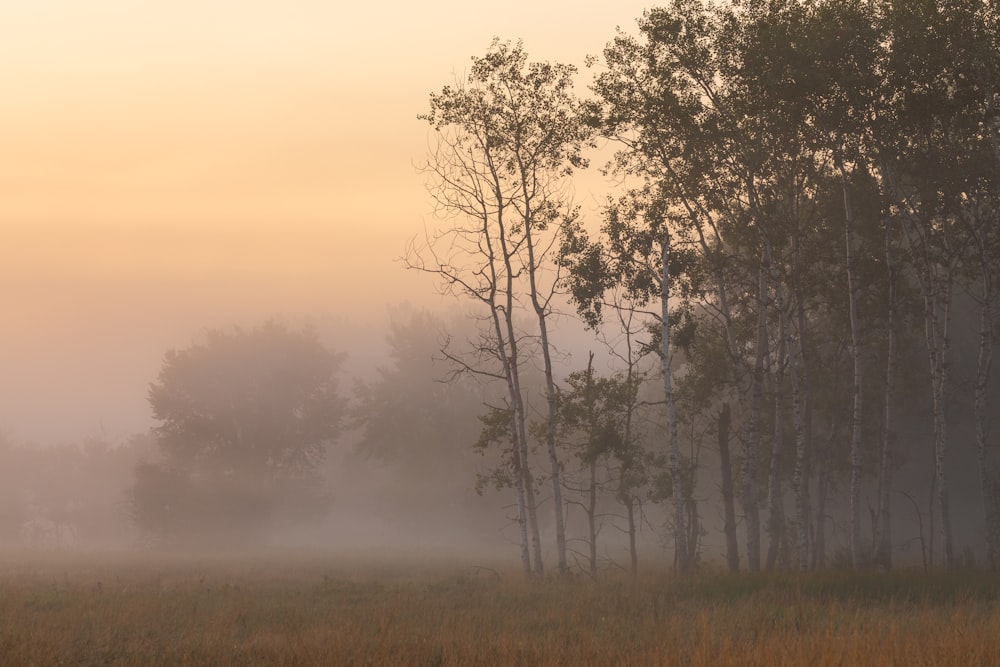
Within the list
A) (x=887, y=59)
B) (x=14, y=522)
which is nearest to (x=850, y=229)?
(x=887, y=59)

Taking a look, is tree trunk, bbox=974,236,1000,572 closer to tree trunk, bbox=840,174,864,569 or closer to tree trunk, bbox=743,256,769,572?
tree trunk, bbox=840,174,864,569

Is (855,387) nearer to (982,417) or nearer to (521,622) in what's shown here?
(982,417)

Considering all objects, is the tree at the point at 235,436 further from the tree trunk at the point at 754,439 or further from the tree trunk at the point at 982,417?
the tree trunk at the point at 982,417

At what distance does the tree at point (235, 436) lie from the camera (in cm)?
7356

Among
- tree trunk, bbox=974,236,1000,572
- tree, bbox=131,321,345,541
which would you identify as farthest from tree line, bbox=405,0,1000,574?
tree, bbox=131,321,345,541

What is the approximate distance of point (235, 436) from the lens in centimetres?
7781

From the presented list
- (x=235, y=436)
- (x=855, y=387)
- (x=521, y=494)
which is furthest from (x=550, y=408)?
(x=235, y=436)

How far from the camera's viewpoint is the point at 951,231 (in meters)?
32.6

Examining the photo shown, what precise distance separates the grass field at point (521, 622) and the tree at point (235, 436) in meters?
44.6

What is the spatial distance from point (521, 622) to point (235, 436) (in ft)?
208

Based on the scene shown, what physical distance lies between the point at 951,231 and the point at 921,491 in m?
28.4

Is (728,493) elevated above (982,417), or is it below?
below

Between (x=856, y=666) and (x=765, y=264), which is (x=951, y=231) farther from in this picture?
(x=856, y=666)

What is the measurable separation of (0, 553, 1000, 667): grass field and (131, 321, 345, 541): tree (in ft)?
146
